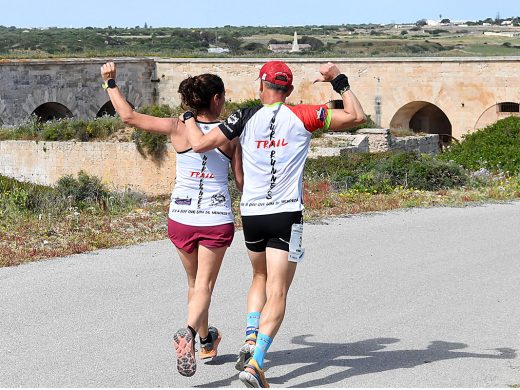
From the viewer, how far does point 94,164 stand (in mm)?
23969

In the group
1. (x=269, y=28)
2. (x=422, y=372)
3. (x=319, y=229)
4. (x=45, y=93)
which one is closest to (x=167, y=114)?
(x=45, y=93)

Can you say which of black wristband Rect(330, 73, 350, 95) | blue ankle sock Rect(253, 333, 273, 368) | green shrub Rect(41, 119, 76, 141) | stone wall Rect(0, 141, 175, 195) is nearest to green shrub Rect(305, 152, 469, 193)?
black wristband Rect(330, 73, 350, 95)

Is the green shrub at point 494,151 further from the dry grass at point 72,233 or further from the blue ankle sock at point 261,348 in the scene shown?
the blue ankle sock at point 261,348

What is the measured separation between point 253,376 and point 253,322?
1.74ft

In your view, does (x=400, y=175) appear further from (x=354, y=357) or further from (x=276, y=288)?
(x=276, y=288)

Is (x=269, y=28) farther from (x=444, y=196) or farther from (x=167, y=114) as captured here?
(x=444, y=196)

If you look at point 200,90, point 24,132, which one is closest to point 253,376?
point 200,90

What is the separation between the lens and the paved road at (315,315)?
543cm

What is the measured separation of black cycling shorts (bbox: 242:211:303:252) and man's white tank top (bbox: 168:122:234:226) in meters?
0.24

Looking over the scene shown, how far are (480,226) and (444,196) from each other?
6.40 feet

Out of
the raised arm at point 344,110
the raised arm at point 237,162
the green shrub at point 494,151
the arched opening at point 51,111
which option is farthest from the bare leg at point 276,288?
the arched opening at point 51,111

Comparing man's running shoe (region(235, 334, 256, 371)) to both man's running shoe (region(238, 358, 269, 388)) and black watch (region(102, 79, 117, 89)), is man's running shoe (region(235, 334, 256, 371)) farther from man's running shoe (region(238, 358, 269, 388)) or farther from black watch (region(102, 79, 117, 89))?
black watch (region(102, 79, 117, 89))

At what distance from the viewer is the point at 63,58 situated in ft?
119

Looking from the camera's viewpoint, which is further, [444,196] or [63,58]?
[63,58]
